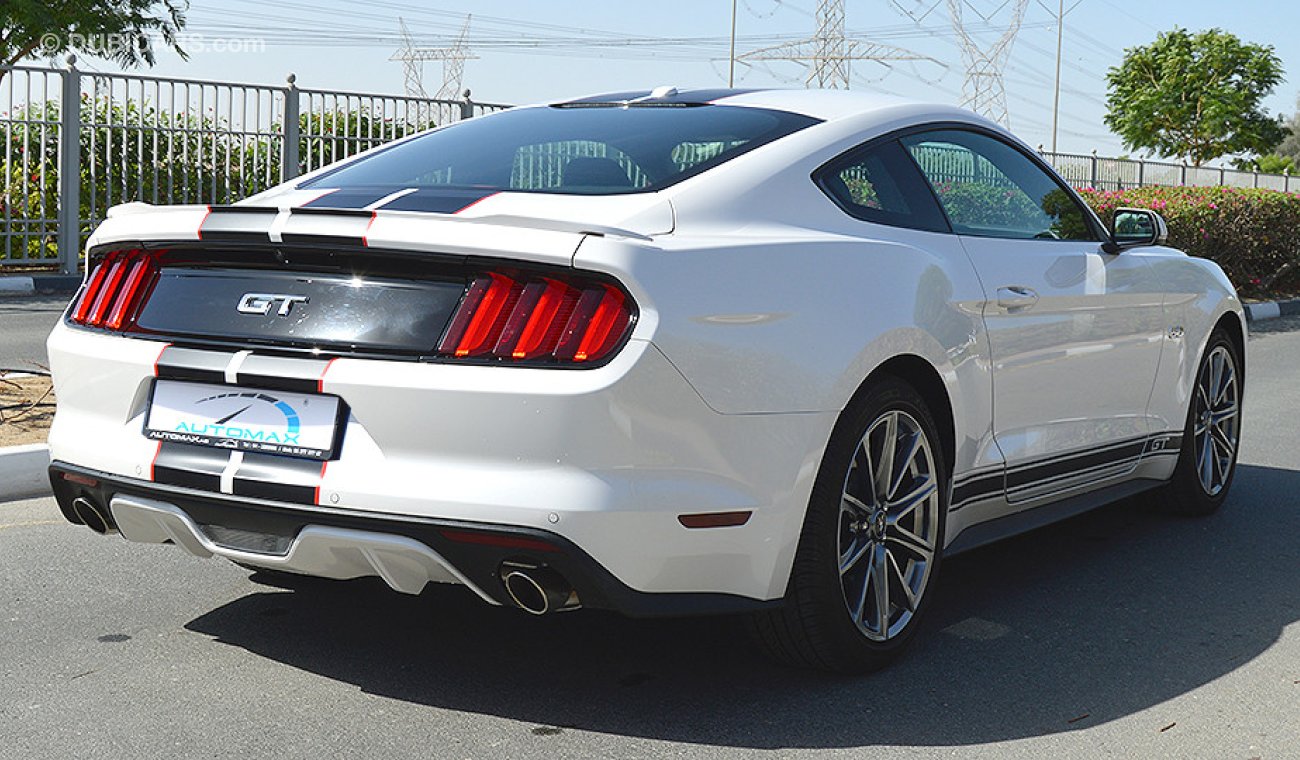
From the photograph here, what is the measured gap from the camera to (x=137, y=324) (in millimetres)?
3799

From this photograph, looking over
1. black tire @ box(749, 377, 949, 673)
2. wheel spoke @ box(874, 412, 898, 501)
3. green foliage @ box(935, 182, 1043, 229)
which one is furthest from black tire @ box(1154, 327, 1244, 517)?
wheel spoke @ box(874, 412, 898, 501)

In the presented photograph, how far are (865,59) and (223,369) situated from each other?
59290 millimetres

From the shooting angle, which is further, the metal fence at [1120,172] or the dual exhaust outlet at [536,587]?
the metal fence at [1120,172]

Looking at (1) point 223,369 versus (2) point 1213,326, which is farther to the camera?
(2) point 1213,326

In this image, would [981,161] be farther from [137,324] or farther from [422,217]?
[137,324]

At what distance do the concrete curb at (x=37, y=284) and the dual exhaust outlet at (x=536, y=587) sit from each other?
39.2 feet

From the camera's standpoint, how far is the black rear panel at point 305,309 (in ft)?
11.2

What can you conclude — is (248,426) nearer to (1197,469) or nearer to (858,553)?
(858,553)

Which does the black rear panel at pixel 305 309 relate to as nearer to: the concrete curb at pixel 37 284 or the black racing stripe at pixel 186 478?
the black racing stripe at pixel 186 478

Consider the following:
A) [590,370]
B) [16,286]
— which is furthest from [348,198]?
[16,286]

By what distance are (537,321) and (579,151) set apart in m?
0.98

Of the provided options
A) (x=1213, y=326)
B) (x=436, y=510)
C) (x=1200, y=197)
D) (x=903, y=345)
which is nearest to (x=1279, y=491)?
(x=1213, y=326)

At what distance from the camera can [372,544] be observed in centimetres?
338

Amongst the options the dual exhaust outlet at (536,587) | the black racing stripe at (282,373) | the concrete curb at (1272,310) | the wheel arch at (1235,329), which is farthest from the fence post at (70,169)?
the dual exhaust outlet at (536,587)
